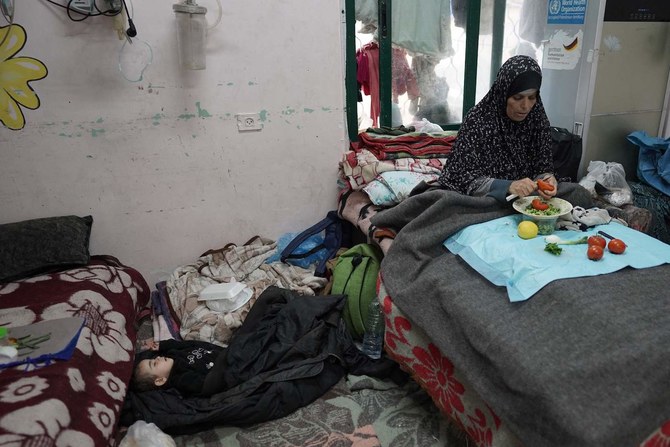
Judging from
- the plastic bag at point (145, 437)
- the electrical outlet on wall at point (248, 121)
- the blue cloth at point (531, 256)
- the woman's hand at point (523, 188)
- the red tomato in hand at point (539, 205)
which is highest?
the electrical outlet on wall at point (248, 121)

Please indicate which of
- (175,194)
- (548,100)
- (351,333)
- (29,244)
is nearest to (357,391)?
(351,333)

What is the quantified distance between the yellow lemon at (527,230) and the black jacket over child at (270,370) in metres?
0.74

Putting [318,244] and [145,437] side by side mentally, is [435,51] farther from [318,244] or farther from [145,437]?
[145,437]

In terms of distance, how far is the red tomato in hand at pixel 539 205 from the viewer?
1574 mm

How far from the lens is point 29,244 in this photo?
1966 millimetres

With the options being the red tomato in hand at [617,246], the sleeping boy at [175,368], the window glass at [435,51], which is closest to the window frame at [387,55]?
the window glass at [435,51]

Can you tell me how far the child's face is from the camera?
68.7 inches

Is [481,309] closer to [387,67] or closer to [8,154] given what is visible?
[387,67]

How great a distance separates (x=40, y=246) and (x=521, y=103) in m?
2.05

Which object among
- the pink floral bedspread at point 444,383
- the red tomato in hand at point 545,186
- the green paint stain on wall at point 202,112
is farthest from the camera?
the green paint stain on wall at point 202,112

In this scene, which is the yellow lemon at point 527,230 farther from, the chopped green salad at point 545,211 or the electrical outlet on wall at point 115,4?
the electrical outlet on wall at point 115,4

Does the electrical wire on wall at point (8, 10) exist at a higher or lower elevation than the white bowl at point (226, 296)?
higher

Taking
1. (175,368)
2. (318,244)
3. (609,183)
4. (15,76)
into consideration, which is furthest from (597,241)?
(15,76)

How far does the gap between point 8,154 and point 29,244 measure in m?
0.41
